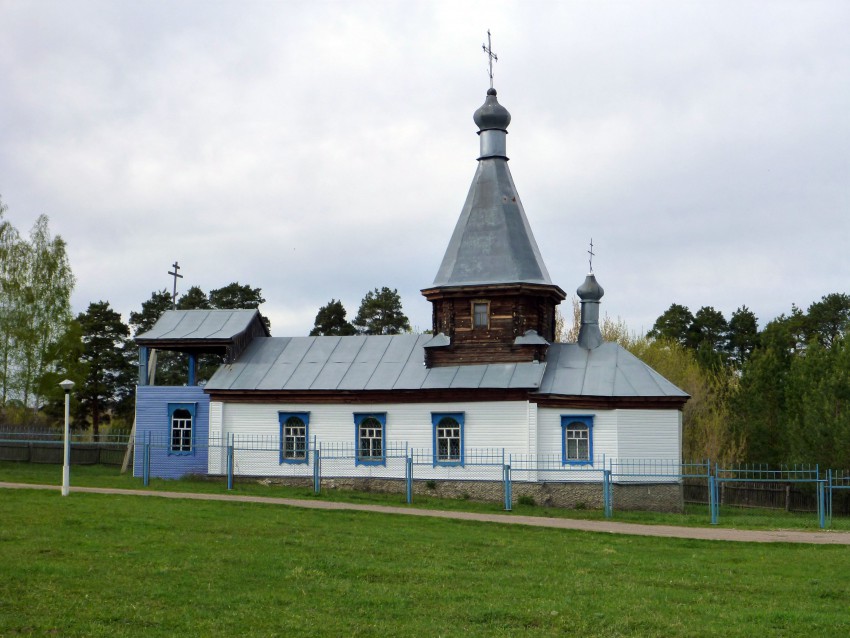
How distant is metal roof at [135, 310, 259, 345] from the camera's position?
90.3ft

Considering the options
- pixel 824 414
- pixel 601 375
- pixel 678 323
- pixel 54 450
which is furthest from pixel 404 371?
pixel 678 323

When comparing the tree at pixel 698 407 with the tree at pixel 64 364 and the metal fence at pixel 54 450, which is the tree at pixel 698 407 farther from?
the tree at pixel 64 364

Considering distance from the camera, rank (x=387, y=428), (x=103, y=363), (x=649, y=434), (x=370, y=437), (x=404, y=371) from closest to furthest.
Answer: (x=649, y=434)
(x=387, y=428)
(x=370, y=437)
(x=404, y=371)
(x=103, y=363)

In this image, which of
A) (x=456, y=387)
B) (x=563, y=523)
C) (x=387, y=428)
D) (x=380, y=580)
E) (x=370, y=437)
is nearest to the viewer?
(x=380, y=580)

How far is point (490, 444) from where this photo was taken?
A: 24312 millimetres

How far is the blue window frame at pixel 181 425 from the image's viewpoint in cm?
2710

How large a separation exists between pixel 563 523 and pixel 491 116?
13343 millimetres

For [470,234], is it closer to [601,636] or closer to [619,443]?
[619,443]

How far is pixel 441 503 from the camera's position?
856 inches

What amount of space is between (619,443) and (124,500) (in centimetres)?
1190

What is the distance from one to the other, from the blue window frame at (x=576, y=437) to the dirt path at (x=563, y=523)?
15.5 feet

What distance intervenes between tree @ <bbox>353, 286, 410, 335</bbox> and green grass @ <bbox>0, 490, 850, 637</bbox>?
33.9 m

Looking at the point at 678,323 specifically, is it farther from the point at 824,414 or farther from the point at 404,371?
the point at 404,371

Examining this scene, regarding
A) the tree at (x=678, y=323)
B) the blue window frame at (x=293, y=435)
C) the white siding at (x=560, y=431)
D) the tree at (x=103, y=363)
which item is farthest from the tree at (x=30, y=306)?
the tree at (x=678, y=323)
